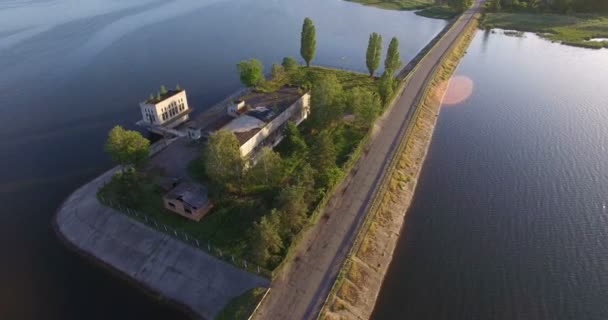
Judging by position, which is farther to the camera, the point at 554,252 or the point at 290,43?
the point at 290,43

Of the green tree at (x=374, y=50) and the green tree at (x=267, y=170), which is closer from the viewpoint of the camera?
the green tree at (x=267, y=170)

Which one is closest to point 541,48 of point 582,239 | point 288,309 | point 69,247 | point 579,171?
point 579,171

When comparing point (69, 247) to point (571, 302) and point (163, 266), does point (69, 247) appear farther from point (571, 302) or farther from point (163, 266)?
point (571, 302)

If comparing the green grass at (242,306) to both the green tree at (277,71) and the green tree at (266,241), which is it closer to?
the green tree at (266,241)

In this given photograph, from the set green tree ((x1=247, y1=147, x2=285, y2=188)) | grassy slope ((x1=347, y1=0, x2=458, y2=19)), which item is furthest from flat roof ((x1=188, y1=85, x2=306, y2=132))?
grassy slope ((x1=347, y1=0, x2=458, y2=19))

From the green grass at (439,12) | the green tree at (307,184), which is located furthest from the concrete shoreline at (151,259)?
the green grass at (439,12)

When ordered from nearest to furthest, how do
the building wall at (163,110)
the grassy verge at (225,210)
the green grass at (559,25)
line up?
the grassy verge at (225,210) → the building wall at (163,110) → the green grass at (559,25)

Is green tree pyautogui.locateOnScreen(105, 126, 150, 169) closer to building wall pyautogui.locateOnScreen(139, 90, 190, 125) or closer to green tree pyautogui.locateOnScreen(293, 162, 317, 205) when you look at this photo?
building wall pyautogui.locateOnScreen(139, 90, 190, 125)
